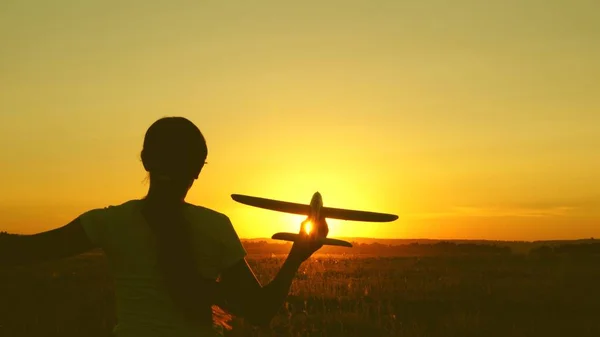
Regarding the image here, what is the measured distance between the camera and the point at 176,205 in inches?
111

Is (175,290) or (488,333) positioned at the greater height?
(175,290)

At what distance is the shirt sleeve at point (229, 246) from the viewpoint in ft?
9.34

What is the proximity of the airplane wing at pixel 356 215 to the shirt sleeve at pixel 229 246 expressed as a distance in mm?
2059

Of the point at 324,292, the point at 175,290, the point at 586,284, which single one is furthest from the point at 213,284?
the point at 586,284

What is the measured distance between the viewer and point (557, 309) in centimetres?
1655

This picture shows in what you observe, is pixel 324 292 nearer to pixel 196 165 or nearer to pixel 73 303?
pixel 73 303

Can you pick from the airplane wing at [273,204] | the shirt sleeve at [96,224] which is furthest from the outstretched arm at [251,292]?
the airplane wing at [273,204]

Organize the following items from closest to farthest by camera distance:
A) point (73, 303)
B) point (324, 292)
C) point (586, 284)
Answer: point (73, 303) → point (324, 292) → point (586, 284)

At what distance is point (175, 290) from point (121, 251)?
31cm

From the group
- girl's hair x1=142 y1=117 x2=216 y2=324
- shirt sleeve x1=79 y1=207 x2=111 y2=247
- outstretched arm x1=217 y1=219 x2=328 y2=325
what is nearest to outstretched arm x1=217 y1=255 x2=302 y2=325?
outstretched arm x1=217 y1=219 x2=328 y2=325

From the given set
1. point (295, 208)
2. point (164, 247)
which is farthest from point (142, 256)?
point (295, 208)

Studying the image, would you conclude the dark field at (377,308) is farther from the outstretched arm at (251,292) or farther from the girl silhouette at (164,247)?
the girl silhouette at (164,247)

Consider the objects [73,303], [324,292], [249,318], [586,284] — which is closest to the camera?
[249,318]

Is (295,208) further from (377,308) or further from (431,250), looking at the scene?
(431,250)
